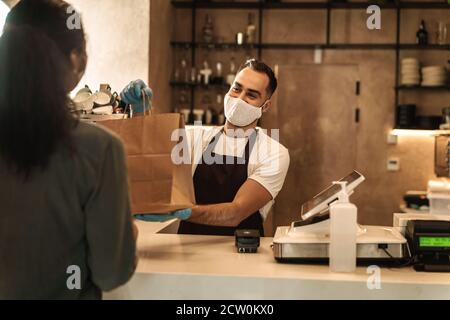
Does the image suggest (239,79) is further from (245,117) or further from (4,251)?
(4,251)

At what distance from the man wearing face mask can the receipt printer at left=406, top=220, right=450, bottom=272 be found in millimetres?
797

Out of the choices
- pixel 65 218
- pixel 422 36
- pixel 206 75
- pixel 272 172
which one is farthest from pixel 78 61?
pixel 422 36

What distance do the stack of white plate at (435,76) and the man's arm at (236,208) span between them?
10.1 ft

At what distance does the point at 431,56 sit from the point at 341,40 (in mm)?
865

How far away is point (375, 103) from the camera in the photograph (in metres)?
5.07

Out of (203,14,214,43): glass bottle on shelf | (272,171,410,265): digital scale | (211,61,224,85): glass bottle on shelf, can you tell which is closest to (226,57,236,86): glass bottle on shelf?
(211,61,224,85): glass bottle on shelf

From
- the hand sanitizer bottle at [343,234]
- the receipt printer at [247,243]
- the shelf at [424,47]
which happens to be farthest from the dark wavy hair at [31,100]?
the shelf at [424,47]

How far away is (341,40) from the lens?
509 cm

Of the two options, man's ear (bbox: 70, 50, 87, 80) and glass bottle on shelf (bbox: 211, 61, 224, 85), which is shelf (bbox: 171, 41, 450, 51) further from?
man's ear (bbox: 70, 50, 87, 80)

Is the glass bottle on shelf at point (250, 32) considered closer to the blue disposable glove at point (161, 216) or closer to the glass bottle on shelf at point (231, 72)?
the glass bottle on shelf at point (231, 72)

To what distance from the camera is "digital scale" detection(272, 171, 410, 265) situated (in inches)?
64.0

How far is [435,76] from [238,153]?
2.99 m

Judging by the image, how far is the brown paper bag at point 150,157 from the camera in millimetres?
1603

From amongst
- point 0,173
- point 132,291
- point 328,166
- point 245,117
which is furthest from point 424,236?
point 328,166
